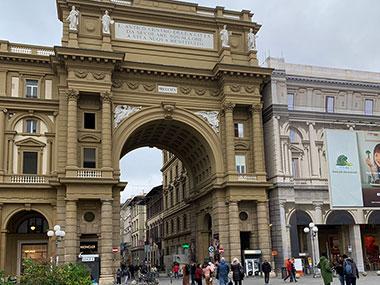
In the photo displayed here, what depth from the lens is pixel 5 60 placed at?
40125 mm

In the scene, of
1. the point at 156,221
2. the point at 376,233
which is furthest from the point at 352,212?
the point at 156,221

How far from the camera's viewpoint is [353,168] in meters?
45.9

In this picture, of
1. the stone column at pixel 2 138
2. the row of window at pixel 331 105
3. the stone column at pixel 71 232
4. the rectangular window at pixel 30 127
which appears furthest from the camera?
the row of window at pixel 331 105

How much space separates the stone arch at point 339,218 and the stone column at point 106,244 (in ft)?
70.0

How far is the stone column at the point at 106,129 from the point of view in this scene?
38.6 m

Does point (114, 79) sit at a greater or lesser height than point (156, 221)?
greater

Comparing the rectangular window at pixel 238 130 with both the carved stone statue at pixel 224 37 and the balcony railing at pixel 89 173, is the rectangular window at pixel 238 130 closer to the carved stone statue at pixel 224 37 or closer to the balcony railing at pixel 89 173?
the carved stone statue at pixel 224 37

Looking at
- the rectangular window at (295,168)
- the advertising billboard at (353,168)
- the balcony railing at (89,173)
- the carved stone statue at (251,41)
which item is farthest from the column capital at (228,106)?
the balcony railing at (89,173)

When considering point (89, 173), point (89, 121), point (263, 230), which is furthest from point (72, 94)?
point (263, 230)

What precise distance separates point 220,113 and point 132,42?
10591 millimetres

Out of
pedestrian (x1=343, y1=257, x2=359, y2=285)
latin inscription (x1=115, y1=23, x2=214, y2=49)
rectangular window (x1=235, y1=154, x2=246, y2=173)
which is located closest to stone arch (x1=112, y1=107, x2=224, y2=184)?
rectangular window (x1=235, y1=154, x2=246, y2=173)

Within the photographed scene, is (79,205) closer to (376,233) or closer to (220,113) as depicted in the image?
(220,113)

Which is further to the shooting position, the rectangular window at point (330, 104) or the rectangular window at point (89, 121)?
the rectangular window at point (330, 104)

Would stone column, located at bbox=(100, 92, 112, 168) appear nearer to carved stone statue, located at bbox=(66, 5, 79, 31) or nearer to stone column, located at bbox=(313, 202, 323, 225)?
carved stone statue, located at bbox=(66, 5, 79, 31)
